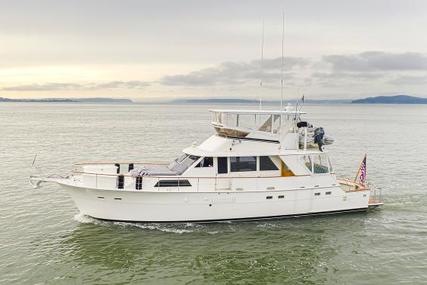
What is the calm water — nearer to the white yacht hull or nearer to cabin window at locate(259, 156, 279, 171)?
the white yacht hull

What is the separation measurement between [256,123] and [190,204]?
468cm

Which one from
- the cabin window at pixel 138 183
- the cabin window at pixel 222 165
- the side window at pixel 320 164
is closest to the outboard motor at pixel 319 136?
the side window at pixel 320 164

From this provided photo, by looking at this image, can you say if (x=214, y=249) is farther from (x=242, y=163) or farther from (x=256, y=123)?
(x=256, y=123)

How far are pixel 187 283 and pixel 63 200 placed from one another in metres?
10.8

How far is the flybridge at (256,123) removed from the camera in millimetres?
17297

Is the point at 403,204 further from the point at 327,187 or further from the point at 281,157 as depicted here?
the point at 281,157

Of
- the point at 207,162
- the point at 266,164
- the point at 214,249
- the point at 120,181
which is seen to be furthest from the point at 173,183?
the point at 266,164

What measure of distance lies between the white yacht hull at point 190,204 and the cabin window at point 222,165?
1.07 m

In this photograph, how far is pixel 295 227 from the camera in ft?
55.1

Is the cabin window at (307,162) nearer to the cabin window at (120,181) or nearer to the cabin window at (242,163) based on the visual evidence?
the cabin window at (242,163)

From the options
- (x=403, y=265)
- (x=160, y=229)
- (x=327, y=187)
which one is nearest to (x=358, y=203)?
(x=327, y=187)

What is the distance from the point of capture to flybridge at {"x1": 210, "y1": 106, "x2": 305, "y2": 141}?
17.3 m

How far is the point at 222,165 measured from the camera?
1692 cm

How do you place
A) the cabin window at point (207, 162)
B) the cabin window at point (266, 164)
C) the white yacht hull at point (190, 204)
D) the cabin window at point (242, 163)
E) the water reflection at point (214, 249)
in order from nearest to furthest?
the water reflection at point (214, 249) → the white yacht hull at point (190, 204) → the cabin window at point (207, 162) → the cabin window at point (242, 163) → the cabin window at point (266, 164)
